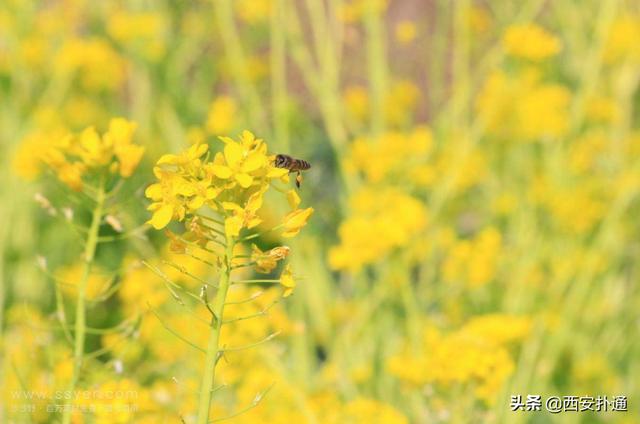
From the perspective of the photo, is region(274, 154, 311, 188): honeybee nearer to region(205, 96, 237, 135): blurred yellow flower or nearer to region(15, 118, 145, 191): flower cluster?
region(15, 118, 145, 191): flower cluster

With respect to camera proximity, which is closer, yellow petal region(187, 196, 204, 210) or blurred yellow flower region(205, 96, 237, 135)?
yellow petal region(187, 196, 204, 210)

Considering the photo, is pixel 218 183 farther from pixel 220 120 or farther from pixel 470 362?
pixel 220 120

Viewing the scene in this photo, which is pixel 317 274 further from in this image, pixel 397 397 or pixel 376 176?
pixel 397 397

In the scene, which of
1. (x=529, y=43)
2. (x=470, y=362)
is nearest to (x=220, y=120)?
(x=529, y=43)

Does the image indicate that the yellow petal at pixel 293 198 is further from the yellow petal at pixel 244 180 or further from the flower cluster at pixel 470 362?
the flower cluster at pixel 470 362

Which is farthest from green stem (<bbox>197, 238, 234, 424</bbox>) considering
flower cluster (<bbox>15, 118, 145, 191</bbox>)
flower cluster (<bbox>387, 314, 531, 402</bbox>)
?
flower cluster (<bbox>387, 314, 531, 402</bbox>)

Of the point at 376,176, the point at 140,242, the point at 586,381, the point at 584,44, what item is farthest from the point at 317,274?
the point at 584,44

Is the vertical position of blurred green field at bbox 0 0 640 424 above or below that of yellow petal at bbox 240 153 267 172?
above
